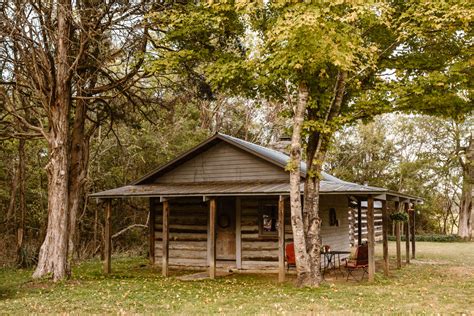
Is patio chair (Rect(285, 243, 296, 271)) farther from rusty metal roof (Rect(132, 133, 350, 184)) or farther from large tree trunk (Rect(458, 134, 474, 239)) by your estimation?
large tree trunk (Rect(458, 134, 474, 239))

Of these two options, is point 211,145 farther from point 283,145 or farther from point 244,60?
point 283,145

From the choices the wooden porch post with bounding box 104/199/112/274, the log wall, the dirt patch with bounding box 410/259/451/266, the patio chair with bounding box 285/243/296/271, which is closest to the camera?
the patio chair with bounding box 285/243/296/271

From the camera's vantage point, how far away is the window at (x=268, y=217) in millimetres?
17469

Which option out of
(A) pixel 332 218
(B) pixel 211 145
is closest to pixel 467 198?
(A) pixel 332 218

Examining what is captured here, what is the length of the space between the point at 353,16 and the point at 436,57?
15.3ft

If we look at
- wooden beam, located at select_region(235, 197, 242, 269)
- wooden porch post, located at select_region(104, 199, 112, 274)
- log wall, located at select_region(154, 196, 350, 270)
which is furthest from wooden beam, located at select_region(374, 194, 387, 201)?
wooden porch post, located at select_region(104, 199, 112, 274)

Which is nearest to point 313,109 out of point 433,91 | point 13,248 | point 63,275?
point 433,91

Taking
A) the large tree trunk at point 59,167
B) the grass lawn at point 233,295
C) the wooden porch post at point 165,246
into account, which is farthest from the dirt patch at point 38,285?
the wooden porch post at point 165,246

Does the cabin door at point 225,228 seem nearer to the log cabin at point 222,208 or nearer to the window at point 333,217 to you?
the log cabin at point 222,208

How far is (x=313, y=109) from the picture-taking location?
14.7 meters

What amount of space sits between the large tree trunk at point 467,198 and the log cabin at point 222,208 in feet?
61.6

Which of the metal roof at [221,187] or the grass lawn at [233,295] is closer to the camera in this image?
the grass lawn at [233,295]

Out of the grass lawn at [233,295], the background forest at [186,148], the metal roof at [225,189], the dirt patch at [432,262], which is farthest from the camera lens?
the background forest at [186,148]

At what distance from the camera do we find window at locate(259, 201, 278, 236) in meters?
17.5
